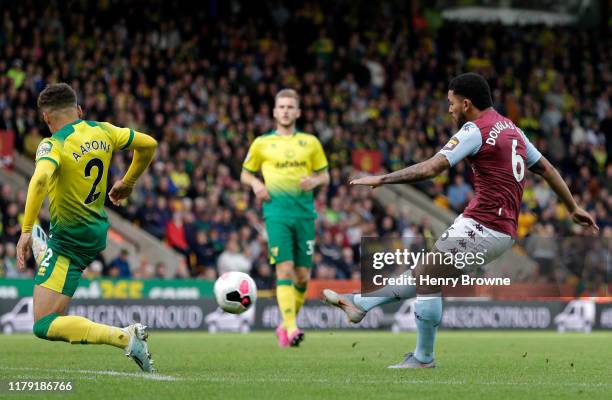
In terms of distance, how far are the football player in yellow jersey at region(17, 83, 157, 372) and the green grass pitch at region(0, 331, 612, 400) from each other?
1.06ft

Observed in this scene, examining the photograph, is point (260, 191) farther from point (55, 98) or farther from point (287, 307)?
point (55, 98)

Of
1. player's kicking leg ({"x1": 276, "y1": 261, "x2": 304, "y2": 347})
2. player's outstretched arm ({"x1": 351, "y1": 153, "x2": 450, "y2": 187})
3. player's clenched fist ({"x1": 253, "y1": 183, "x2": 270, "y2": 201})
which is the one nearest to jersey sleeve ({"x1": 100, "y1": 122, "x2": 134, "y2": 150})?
player's outstretched arm ({"x1": 351, "y1": 153, "x2": 450, "y2": 187})

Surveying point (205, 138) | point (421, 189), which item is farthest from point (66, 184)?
point (421, 189)

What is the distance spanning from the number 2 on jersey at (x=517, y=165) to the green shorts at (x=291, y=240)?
4529 millimetres

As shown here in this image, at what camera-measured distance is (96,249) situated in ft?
30.4

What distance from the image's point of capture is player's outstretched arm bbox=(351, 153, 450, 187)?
8.53 m

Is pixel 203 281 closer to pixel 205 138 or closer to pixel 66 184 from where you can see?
pixel 205 138

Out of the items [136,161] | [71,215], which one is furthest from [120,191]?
[71,215]

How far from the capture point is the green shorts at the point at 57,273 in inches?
Answer: 349

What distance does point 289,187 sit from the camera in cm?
1361

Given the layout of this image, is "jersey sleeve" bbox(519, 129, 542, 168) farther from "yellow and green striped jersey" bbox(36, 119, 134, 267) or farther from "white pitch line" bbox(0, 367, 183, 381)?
"white pitch line" bbox(0, 367, 183, 381)

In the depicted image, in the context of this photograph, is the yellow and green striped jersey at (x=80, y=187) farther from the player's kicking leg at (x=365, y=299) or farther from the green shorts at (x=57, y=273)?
the player's kicking leg at (x=365, y=299)

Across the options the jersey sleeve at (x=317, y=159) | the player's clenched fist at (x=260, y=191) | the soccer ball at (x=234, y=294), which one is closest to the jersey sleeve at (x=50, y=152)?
the soccer ball at (x=234, y=294)

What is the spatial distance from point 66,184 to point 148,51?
16.6 metres
